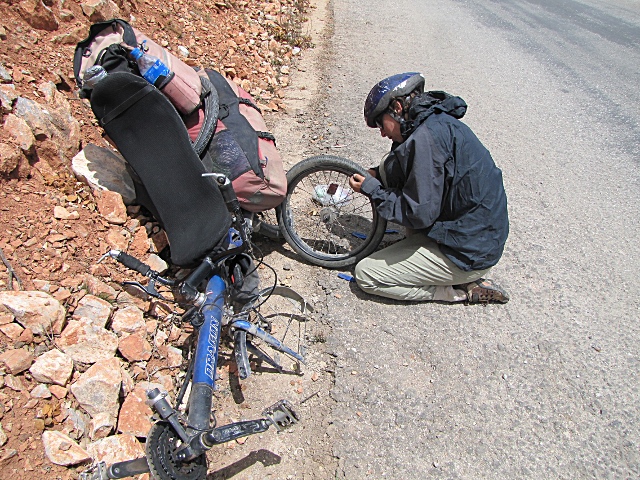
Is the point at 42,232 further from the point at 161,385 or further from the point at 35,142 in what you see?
the point at 161,385

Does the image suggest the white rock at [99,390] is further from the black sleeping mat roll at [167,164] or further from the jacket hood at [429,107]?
the jacket hood at [429,107]

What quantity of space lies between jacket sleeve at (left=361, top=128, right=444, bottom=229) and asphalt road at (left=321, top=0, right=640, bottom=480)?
65 centimetres

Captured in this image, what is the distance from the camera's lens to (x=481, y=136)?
5191 mm

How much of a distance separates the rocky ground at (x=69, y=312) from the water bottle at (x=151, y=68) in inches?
29.7

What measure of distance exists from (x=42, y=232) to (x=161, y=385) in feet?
3.66

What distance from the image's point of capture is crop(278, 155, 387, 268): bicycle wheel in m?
3.39

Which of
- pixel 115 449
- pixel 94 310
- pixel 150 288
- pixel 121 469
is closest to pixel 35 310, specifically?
pixel 94 310

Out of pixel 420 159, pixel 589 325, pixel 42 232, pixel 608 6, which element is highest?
pixel 608 6

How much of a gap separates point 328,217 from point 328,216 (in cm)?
2

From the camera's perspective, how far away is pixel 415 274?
323 cm

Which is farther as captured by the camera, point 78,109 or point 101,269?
point 78,109

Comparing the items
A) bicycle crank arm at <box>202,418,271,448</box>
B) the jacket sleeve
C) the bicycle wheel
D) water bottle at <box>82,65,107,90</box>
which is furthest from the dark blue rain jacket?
water bottle at <box>82,65,107,90</box>

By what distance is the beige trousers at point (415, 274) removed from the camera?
3.22 m

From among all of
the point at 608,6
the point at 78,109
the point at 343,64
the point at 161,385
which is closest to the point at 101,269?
the point at 161,385
